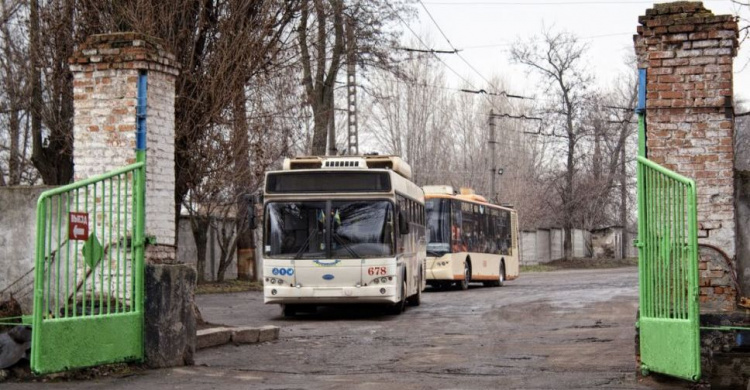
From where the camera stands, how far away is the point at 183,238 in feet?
102

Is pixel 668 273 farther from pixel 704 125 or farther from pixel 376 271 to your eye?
pixel 376 271

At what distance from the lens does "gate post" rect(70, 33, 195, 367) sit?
10562mm

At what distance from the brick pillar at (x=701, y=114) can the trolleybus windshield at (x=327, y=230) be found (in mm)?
9328

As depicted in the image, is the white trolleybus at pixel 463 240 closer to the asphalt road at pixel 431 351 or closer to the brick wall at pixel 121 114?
the asphalt road at pixel 431 351

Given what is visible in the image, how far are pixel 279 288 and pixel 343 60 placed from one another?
17.1 m

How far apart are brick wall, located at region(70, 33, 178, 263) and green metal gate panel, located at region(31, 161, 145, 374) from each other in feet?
0.89

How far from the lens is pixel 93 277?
31.0ft

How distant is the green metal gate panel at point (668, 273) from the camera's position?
8.34m

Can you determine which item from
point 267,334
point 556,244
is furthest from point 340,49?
point 556,244

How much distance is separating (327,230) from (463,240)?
12436 millimetres

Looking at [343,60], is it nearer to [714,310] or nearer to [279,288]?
[279,288]

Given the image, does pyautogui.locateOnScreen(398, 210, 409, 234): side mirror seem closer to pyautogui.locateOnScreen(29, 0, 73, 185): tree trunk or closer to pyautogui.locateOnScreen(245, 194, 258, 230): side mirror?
pyautogui.locateOnScreen(245, 194, 258, 230): side mirror

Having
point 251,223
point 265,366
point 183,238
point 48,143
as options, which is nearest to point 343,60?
point 183,238

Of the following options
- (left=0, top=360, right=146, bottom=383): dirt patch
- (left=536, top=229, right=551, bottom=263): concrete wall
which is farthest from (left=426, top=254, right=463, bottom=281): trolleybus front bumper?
(left=536, top=229, right=551, bottom=263): concrete wall
